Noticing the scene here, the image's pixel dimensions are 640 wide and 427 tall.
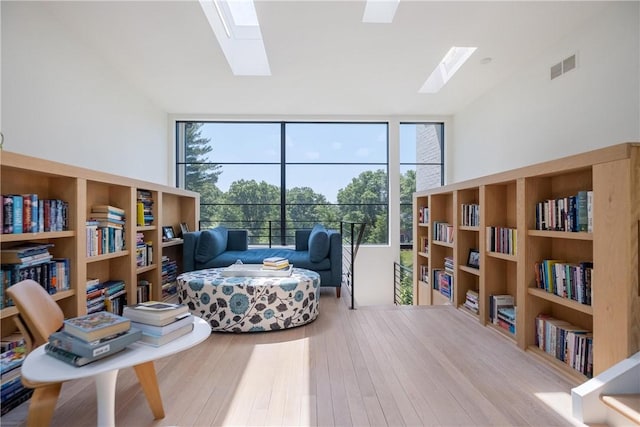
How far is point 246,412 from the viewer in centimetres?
153

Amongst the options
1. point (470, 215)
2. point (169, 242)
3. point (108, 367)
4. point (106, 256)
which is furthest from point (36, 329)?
point (470, 215)

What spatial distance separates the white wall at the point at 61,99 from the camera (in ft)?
7.83

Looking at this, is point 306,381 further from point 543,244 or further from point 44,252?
point 543,244

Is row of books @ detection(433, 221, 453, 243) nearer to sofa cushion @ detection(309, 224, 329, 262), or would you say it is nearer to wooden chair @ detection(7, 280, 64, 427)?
sofa cushion @ detection(309, 224, 329, 262)

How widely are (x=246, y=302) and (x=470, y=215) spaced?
7.98ft

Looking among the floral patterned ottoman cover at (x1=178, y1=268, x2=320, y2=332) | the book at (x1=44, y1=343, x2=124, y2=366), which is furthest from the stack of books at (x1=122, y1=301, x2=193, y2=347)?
the floral patterned ottoman cover at (x1=178, y1=268, x2=320, y2=332)

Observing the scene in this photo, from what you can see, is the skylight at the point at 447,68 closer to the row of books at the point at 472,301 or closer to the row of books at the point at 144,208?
the row of books at the point at 472,301

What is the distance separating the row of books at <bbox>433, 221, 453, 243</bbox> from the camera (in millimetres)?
3652

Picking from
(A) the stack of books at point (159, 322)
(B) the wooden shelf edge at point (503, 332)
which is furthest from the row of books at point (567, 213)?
(A) the stack of books at point (159, 322)

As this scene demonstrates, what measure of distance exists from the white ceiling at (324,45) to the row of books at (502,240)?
197 cm

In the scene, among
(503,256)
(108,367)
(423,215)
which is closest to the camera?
(108,367)

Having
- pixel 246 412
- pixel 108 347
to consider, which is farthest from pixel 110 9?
pixel 246 412

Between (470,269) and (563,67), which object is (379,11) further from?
(470,269)

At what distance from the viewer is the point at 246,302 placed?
2.54 m
